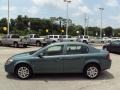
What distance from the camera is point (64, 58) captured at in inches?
485

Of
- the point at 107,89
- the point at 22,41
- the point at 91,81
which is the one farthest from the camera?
the point at 22,41

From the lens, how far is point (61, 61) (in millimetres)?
12289

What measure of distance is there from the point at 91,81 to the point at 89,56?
1060mm

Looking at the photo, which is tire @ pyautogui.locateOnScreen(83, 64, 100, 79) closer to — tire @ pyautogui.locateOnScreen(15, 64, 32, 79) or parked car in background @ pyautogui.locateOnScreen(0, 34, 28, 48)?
tire @ pyautogui.locateOnScreen(15, 64, 32, 79)

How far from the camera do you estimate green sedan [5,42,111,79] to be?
12227mm

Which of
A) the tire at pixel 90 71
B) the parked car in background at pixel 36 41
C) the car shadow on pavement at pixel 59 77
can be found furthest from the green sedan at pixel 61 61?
the parked car in background at pixel 36 41

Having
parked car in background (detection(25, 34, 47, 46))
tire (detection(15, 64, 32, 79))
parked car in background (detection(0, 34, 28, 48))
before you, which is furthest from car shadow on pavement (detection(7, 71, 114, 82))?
parked car in background (detection(25, 34, 47, 46))

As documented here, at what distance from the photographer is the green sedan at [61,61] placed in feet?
40.1

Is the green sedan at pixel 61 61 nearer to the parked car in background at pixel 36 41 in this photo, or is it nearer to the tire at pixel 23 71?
the tire at pixel 23 71

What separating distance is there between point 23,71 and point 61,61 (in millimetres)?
1572

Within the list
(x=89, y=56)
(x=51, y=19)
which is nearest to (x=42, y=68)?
(x=89, y=56)

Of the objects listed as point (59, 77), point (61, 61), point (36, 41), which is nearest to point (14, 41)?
point (36, 41)

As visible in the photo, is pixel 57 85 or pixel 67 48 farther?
pixel 67 48

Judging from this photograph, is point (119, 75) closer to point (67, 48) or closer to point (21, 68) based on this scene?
point (67, 48)
